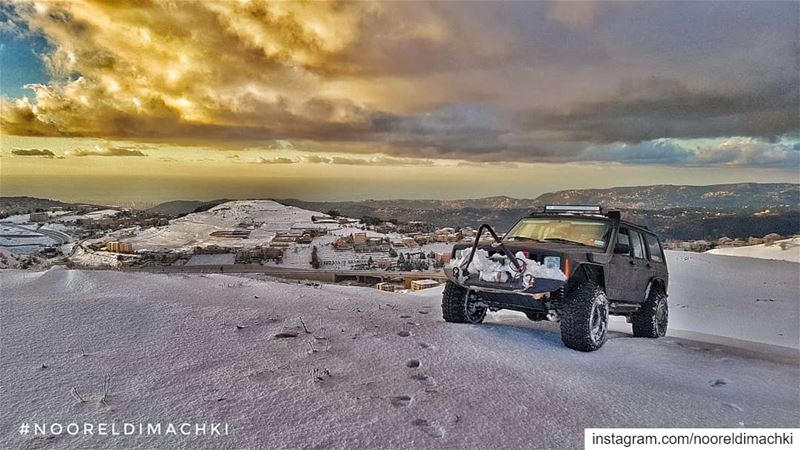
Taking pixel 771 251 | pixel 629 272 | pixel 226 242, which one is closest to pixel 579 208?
pixel 629 272

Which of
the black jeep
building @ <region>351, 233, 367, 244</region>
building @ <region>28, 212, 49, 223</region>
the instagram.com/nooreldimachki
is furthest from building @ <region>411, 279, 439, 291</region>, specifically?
building @ <region>28, 212, 49, 223</region>

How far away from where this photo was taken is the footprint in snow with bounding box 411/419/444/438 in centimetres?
228

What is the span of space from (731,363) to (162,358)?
455 centimetres

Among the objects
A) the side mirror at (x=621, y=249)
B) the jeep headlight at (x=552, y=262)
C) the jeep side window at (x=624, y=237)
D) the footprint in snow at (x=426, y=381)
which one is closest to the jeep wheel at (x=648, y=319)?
the jeep side window at (x=624, y=237)

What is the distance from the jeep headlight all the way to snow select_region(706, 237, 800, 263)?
11015mm

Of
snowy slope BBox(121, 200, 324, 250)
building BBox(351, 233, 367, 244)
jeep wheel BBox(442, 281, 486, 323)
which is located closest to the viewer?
jeep wheel BBox(442, 281, 486, 323)

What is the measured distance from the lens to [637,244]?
563 centimetres

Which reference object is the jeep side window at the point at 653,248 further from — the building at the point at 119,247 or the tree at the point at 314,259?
the building at the point at 119,247

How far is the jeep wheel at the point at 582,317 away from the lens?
4078 millimetres

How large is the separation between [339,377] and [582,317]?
2209 millimetres

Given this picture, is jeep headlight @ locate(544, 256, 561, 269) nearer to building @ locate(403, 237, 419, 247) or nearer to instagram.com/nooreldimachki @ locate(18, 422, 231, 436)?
instagram.com/nooreldimachki @ locate(18, 422, 231, 436)

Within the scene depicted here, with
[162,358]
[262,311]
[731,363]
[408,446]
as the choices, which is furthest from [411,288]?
[408,446]

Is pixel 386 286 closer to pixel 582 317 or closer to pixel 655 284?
pixel 655 284

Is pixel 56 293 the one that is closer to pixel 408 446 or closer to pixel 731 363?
pixel 408 446
